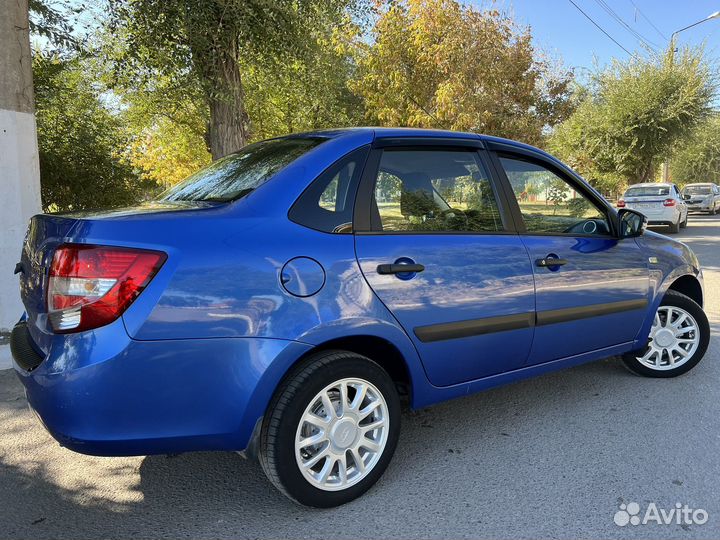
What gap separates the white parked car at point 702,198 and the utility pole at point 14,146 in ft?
92.9

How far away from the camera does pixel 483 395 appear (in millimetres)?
3967

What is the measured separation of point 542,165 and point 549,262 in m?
0.72

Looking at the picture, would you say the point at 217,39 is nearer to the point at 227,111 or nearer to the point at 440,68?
the point at 227,111

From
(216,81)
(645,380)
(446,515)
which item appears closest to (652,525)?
(446,515)

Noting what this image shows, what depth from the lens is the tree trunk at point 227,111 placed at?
6.68 m

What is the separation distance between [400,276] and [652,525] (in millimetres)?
1576

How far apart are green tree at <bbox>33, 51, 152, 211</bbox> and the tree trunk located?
14.0 feet

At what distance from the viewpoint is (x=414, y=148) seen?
299cm

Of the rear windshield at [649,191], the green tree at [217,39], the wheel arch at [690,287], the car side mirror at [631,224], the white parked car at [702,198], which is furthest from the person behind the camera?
the white parked car at [702,198]

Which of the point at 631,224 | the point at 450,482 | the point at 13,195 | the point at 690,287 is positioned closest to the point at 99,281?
the point at 450,482

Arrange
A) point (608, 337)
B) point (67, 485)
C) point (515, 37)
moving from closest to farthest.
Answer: point (67, 485) → point (608, 337) → point (515, 37)

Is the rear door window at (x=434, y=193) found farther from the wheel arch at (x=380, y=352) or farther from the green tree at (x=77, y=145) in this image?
the green tree at (x=77, y=145)

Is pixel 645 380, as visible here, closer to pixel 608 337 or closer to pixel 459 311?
pixel 608 337
